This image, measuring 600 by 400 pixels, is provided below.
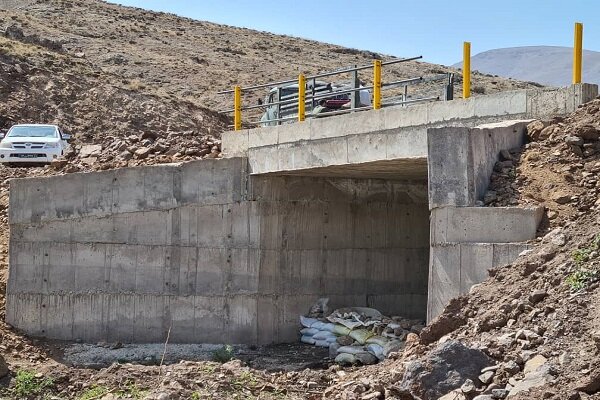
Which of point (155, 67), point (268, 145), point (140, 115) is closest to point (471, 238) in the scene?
point (268, 145)

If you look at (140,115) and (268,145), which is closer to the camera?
(268,145)

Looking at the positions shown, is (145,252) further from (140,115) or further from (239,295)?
(140,115)

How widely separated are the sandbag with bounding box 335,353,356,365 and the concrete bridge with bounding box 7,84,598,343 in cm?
233

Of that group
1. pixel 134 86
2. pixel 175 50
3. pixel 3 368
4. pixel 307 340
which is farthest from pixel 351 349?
pixel 175 50

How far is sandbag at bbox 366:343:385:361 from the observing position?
57.4 ft

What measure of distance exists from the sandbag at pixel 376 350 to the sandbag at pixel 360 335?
44 cm

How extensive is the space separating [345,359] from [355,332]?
1.12 m

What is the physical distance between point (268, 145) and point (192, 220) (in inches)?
79.3

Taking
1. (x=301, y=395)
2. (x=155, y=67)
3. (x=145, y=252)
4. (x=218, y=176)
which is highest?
(x=155, y=67)

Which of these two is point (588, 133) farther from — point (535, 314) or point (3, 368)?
point (3, 368)

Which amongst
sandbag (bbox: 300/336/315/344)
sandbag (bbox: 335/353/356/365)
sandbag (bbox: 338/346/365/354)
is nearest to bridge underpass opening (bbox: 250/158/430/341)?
sandbag (bbox: 300/336/315/344)

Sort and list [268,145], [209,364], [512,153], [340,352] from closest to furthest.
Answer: [512,153]
[209,364]
[340,352]
[268,145]

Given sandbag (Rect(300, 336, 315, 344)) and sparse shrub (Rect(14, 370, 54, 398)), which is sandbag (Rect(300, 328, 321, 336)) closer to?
sandbag (Rect(300, 336, 315, 344))

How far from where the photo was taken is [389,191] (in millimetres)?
20812
